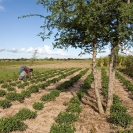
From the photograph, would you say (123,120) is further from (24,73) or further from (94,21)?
(24,73)

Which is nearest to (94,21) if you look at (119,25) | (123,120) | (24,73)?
(119,25)

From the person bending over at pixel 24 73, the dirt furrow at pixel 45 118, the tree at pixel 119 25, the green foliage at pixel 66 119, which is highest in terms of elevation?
the tree at pixel 119 25

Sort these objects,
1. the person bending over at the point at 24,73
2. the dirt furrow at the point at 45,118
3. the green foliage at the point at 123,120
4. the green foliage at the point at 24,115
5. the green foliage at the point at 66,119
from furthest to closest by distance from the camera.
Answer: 1. the person bending over at the point at 24,73
2. the green foliage at the point at 24,115
3. the green foliage at the point at 66,119
4. the green foliage at the point at 123,120
5. the dirt furrow at the point at 45,118

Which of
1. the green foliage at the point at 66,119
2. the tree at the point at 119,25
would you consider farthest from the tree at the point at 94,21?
the green foliage at the point at 66,119

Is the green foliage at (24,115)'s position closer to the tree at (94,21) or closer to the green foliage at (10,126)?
the green foliage at (10,126)

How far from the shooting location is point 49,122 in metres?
8.19

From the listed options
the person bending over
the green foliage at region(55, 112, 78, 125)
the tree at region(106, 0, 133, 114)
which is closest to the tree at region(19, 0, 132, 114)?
the tree at region(106, 0, 133, 114)

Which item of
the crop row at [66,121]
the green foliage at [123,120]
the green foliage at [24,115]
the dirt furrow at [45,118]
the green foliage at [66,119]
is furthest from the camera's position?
the green foliage at [24,115]

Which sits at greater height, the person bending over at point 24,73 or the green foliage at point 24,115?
the person bending over at point 24,73

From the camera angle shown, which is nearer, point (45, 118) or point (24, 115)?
point (24, 115)

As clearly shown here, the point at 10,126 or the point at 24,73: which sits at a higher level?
the point at 24,73

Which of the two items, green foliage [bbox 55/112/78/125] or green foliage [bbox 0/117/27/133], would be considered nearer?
green foliage [bbox 0/117/27/133]

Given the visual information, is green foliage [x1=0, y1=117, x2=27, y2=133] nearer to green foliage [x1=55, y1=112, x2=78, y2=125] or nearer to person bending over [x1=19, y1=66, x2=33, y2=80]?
green foliage [x1=55, y1=112, x2=78, y2=125]

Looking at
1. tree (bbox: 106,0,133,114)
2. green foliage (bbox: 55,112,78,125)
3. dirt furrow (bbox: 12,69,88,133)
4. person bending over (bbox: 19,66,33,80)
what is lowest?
dirt furrow (bbox: 12,69,88,133)
